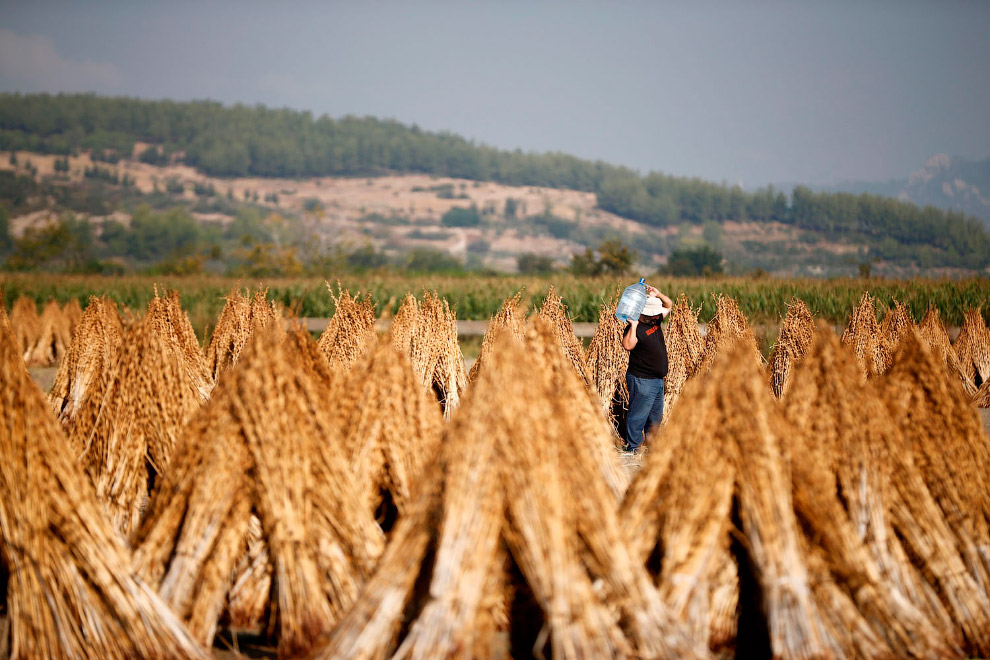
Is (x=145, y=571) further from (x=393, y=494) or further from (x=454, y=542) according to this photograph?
(x=454, y=542)

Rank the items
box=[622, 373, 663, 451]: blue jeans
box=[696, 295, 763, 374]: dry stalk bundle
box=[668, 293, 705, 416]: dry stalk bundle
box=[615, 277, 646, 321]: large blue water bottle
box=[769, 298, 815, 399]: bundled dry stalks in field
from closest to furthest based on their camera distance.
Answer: box=[615, 277, 646, 321]: large blue water bottle → box=[622, 373, 663, 451]: blue jeans → box=[769, 298, 815, 399]: bundled dry stalks in field → box=[696, 295, 763, 374]: dry stalk bundle → box=[668, 293, 705, 416]: dry stalk bundle

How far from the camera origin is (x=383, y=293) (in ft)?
76.0

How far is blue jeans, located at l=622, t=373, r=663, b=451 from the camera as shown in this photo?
6.62 meters

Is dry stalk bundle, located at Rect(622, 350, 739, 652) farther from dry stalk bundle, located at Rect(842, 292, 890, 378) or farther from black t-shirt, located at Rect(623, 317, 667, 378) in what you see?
dry stalk bundle, located at Rect(842, 292, 890, 378)

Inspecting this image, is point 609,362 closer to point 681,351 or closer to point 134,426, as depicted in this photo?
point 681,351

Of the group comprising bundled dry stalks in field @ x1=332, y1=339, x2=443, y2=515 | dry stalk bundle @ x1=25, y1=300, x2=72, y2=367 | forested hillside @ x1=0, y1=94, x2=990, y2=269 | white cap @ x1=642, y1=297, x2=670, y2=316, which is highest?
forested hillside @ x1=0, y1=94, x2=990, y2=269

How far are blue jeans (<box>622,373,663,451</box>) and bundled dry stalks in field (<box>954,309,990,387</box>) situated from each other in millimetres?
6702

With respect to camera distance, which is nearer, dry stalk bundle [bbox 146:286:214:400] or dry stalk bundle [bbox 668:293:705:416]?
dry stalk bundle [bbox 146:286:214:400]

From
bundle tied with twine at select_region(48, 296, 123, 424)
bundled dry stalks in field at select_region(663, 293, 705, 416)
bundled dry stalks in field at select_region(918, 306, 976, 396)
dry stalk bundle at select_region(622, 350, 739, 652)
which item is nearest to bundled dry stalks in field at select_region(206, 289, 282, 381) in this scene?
bundle tied with twine at select_region(48, 296, 123, 424)

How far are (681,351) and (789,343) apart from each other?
3.58 feet

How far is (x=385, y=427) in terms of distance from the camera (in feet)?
14.0

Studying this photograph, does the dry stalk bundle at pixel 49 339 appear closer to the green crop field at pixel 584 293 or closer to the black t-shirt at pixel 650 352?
the green crop field at pixel 584 293

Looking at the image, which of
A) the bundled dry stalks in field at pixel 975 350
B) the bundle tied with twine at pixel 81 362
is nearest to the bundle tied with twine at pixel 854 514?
the bundle tied with twine at pixel 81 362

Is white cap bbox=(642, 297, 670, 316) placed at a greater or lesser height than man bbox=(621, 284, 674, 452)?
greater
